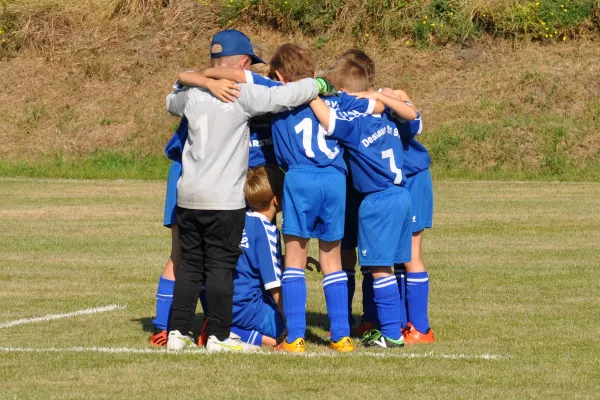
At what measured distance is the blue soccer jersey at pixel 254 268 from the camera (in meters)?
7.17

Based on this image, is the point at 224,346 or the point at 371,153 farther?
the point at 371,153

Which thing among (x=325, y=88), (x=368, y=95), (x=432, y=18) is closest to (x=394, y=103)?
(x=368, y=95)

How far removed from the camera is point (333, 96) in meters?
6.96

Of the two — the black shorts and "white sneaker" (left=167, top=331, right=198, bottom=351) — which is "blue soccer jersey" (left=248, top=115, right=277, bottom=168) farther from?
"white sneaker" (left=167, top=331, right=198, bottom=351)

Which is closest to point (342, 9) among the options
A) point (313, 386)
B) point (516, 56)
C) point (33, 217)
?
point (516, 56)

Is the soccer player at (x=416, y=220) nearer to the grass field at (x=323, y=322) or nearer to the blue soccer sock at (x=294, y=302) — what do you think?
the grass field at (x=323, y=322)

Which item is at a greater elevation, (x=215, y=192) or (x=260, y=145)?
(x=260, y=145)

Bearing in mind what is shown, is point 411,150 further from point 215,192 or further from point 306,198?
point 215,192

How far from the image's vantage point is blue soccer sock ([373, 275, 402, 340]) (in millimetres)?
7004

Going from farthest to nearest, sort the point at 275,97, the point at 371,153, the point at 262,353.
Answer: the point at 371,153 → the point at 262,353 → the point at 275,97

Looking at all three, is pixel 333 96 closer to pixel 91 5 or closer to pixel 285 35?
pixel 285 35

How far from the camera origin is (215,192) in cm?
668

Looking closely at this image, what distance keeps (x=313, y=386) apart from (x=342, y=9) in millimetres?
22309

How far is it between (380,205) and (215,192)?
1.01 meters
